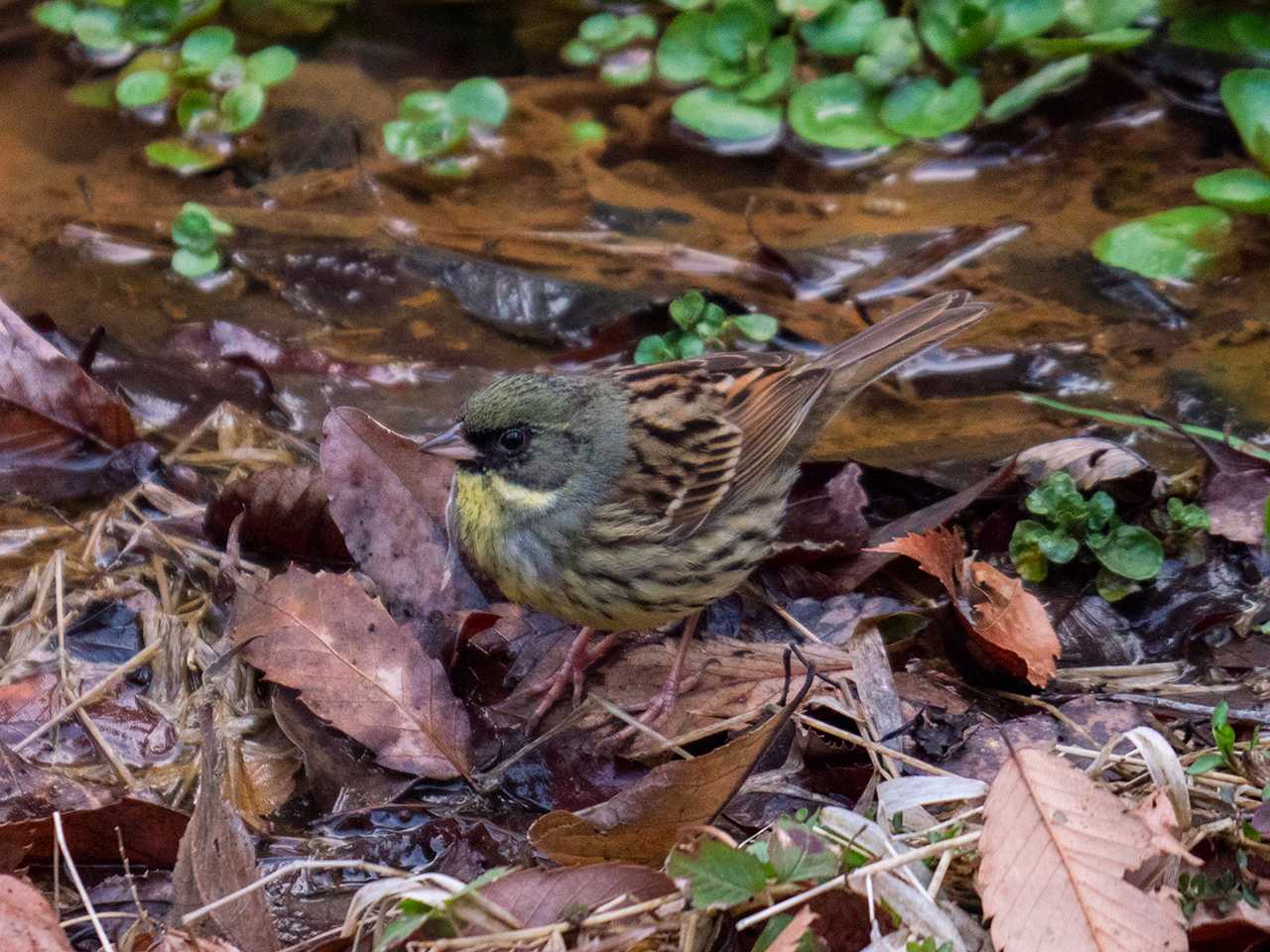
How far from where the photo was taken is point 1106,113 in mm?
6758

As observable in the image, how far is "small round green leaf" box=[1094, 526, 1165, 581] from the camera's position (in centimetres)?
420

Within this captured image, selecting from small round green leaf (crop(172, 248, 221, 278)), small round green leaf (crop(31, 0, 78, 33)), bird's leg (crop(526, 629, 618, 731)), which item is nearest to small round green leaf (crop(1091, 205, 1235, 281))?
bird's leg (crop(526, 629, 618, 731))

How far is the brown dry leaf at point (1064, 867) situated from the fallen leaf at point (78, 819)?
5.98 ft

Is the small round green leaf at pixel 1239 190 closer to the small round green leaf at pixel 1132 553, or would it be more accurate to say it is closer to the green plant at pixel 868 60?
the green plant at pixel 868 60

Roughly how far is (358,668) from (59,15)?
473 cm

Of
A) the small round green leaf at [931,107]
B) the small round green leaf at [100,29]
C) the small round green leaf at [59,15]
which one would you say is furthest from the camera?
the small round green leaf at [59,15]

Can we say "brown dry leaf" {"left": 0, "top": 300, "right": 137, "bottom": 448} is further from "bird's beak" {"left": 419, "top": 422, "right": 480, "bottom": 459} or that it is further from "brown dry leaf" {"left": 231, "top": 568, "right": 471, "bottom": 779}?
"bird's beak" {"left": 419, "top": 422, "right": 480, "bottom": 459}

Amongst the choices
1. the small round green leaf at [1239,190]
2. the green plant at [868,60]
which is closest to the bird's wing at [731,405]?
the small round green leaf at [1239,190]

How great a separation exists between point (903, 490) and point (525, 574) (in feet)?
4.57

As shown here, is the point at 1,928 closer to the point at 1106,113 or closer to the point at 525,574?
the point at 525,574

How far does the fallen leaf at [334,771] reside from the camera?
12.3 ft

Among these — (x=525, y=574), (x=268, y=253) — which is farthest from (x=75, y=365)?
(x=525, y=574)

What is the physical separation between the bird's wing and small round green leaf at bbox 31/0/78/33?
4.10 meters

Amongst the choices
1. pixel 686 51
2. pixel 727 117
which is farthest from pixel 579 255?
pixel 686 51
